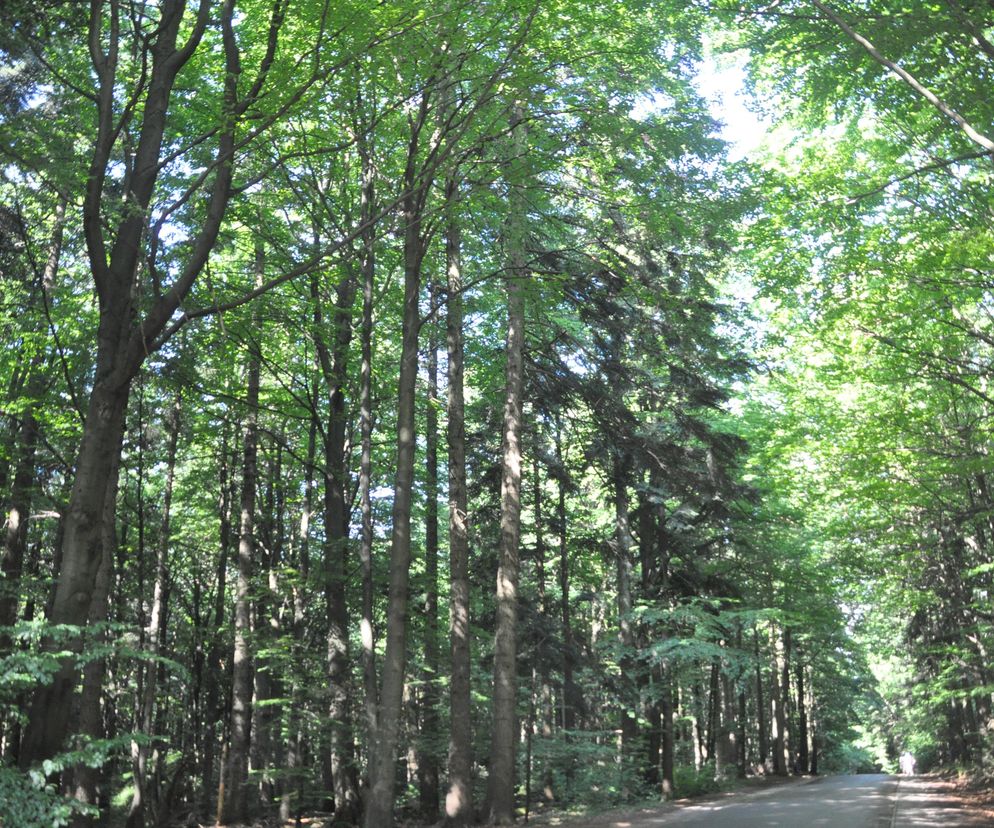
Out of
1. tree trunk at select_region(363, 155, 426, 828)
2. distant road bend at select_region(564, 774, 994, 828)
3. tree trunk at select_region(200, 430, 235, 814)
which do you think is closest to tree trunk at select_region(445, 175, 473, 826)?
tree trunk at select_region(363, 155, 426, 828)

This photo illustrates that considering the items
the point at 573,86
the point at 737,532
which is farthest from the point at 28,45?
the point at 737,532

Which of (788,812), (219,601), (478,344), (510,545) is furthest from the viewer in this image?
(219,601)

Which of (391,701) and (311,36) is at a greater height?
(311,36)

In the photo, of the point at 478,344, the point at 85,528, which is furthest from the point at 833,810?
the point at 85,528

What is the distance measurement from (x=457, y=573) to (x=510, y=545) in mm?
1104

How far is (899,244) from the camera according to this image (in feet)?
40.6

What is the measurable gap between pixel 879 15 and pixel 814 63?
213cm

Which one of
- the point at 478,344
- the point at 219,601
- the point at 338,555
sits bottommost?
the point at 219,601

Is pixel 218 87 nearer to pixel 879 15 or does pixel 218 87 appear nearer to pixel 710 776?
pixel 879 15

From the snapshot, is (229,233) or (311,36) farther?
(229,233)

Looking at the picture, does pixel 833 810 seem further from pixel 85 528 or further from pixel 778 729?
pixel 778 729

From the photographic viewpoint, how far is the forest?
8680 mm

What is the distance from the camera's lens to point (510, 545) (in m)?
13.8

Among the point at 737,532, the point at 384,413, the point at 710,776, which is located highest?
the point at 384,413
